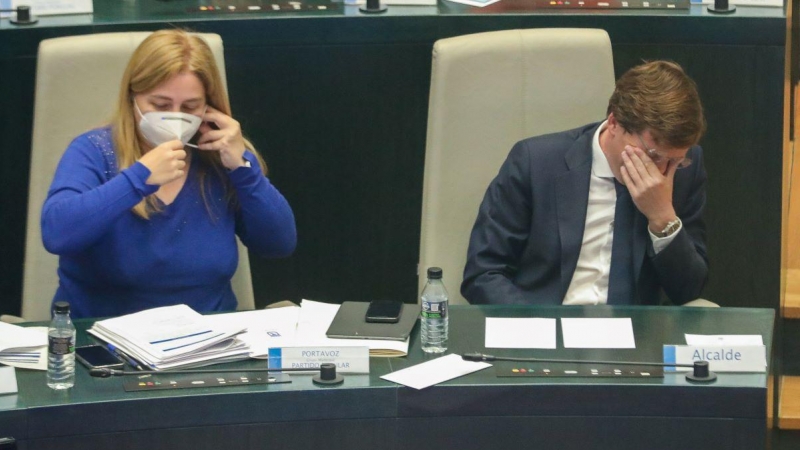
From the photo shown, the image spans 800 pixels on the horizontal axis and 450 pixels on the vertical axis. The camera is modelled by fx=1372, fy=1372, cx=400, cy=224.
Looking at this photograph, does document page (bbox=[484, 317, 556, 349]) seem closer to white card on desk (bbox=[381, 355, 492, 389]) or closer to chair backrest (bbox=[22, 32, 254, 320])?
white card on desk (bbox=[381, 355, 492, 389])

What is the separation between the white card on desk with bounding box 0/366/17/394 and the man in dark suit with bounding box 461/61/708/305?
1072 millimetres

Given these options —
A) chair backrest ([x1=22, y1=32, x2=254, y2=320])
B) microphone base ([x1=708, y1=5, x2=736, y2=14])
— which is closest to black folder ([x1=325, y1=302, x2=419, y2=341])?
chair backrest ([x1=22, y1=32, x2=254, y2=320])

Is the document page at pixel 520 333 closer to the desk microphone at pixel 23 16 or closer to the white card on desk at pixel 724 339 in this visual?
the white card on desk at pixel 724 339

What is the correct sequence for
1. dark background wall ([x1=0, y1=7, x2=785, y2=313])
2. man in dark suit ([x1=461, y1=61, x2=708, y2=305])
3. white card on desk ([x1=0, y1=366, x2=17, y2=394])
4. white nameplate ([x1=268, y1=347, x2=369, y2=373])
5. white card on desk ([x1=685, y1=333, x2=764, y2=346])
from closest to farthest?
1. white card on desk ([x1=0, y1=366, x2=17, y2=394])
2. white nameplate ([x1=268, y1=347, x2=369, y2=373])
3. white card on desk ([x1=685, y1=333, x2=764, y2=346])
4. man in dark suit ([x1=461, y1=61, x2=708, y2=305])
5. dark background wall ([x1=0, y1=7, x2=785, y2=313])

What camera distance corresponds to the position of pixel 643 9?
351 centimetres

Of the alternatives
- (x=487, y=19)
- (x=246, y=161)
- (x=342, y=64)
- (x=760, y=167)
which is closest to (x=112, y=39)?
(x=246, y=161)

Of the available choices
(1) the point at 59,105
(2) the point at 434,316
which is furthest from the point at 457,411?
(1) the point at 59,105

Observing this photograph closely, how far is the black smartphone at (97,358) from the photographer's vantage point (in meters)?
2.32

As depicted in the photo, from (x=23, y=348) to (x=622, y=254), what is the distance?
1.27 metres

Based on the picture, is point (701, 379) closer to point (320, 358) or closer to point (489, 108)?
point (320, 358)

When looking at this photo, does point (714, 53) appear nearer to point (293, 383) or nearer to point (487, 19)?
point (487, 19)

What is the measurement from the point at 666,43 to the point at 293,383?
167 centimetres

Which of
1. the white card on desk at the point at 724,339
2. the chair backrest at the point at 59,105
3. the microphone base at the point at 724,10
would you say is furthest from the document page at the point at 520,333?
the microphone base at the point at 724,10

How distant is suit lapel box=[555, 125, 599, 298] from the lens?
9.64ft
